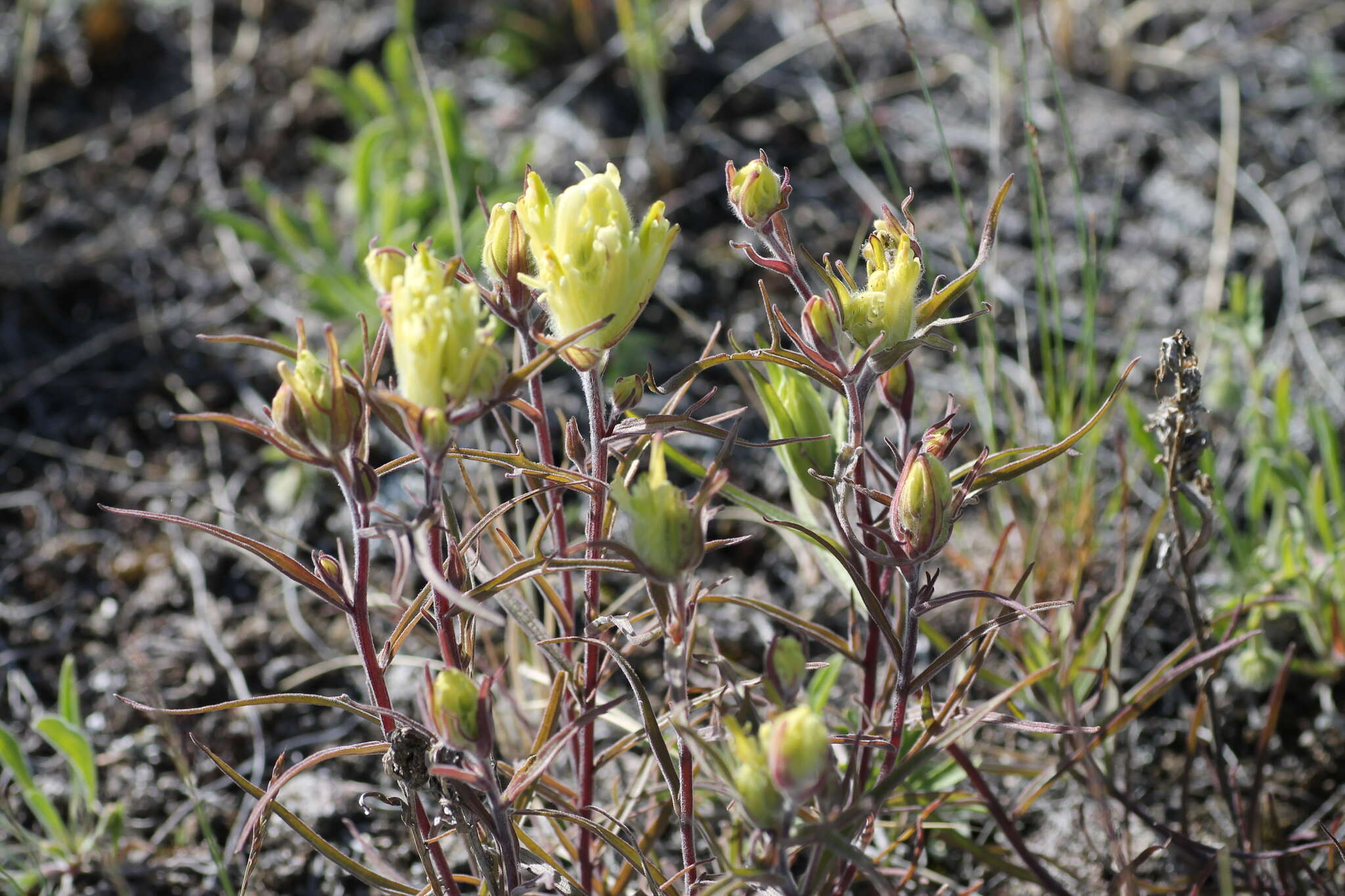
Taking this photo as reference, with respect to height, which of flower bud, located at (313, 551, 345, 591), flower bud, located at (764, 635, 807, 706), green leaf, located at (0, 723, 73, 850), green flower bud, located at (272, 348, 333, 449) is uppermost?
green flower bud, located at (272, 348, 333, 449)

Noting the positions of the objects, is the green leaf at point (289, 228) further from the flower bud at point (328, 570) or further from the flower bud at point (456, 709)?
the flower bud at point (456, 709)

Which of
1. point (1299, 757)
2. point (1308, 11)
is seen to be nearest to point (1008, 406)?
point (1299, 757)

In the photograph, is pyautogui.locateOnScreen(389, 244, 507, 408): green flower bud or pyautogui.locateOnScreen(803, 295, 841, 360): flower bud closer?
pyautogui.locateOnScreen(389, 244, 507, 408): green flower bud

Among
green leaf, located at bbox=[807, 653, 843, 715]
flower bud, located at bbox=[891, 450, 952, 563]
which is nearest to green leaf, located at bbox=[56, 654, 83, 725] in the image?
green leaf, located at bbox=[807, 653, 843, 715]

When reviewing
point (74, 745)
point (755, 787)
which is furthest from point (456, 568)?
point (74, 745)

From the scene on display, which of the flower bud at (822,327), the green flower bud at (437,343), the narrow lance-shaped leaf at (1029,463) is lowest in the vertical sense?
the narrow lance-shaped leaf at (1029,463)

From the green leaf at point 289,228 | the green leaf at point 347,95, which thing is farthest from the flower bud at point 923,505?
the green leaf at point 347,95

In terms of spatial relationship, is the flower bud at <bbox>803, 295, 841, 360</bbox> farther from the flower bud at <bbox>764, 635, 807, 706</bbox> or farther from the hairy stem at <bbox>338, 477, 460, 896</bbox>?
the hairy stem at <bbox>338, 477, 460, 896</bbox>
